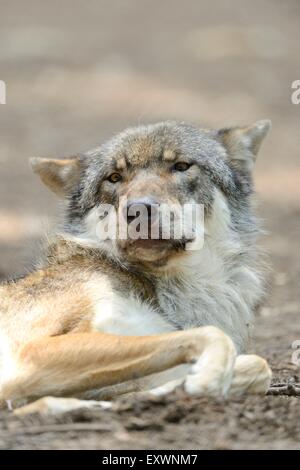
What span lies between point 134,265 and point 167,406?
156cm

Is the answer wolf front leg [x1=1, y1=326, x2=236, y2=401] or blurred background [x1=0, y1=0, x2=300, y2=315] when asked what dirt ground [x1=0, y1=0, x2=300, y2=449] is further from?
wolf front leg [x1=1, y1=326, x2=236, y2=401]

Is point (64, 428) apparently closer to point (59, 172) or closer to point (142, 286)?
point (142, 286)

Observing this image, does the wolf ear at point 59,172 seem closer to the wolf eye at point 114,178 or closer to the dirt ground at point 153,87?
the wolf eye at point 114,178

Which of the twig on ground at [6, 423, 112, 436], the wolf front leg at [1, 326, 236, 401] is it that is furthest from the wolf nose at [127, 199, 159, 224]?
the twig on ground at [6, 423, 112, 436]

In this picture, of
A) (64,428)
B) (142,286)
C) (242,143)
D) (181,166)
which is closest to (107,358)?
(64,428)

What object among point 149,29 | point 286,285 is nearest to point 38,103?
point 149,29

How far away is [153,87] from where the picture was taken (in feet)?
75.9

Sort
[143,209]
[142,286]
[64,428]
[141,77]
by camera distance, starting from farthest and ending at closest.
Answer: [141,77], [142,286], [143,209], [64,428]

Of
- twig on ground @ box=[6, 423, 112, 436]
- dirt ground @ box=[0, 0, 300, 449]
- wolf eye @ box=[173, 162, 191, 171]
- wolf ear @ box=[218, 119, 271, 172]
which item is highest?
dirt ground @ box=[0, 0, 300, 449]

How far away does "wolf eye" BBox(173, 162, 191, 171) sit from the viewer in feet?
26.1

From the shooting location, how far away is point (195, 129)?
8.50 metres

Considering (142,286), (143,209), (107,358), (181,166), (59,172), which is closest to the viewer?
(107,358)

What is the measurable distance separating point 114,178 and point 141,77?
15.9 meters

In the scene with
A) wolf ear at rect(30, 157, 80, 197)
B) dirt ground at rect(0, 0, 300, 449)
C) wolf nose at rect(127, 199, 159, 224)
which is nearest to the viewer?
wolf nose at rect(127, 199, 159, 224)
